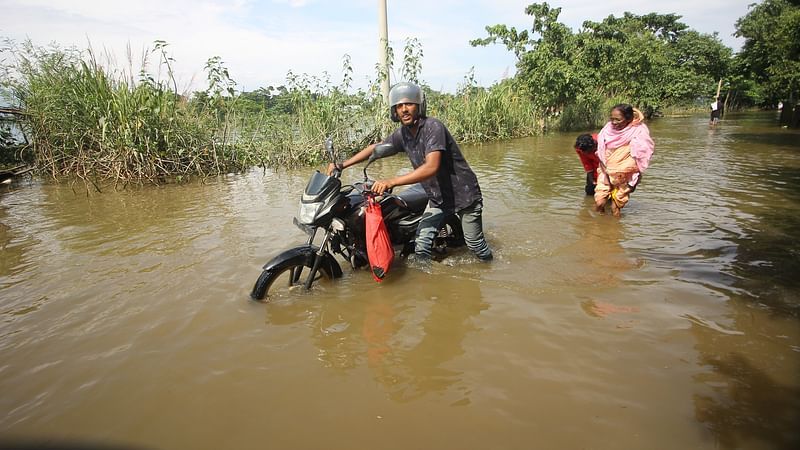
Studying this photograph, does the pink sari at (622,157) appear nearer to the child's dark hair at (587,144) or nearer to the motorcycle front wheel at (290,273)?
the child's dark hair at (587,144)

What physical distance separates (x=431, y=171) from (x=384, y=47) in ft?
34.5

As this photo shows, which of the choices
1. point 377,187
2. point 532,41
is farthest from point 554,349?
point 532,41

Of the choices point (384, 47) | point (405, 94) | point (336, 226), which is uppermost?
point (384, 47)

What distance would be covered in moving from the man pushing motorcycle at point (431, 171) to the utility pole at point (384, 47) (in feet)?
Result: 28.9

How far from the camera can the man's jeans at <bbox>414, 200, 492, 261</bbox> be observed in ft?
12.6

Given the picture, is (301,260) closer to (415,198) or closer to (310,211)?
(310,211)

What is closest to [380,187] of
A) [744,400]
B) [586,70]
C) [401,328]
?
[401,328]

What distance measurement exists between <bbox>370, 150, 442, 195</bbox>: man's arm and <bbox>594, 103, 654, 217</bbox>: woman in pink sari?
3282 millimetres

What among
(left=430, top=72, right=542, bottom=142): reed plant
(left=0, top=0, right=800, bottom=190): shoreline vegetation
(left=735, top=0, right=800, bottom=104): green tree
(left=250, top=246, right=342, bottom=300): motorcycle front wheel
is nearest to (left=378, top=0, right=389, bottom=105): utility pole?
(left=0, top=0, right=800, bottom=190): shoreline vegetation

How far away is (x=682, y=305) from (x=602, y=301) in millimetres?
554

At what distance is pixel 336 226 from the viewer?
3434 millimetres

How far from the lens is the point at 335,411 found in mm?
2193

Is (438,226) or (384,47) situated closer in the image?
(438,226)

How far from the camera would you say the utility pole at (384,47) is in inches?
489
